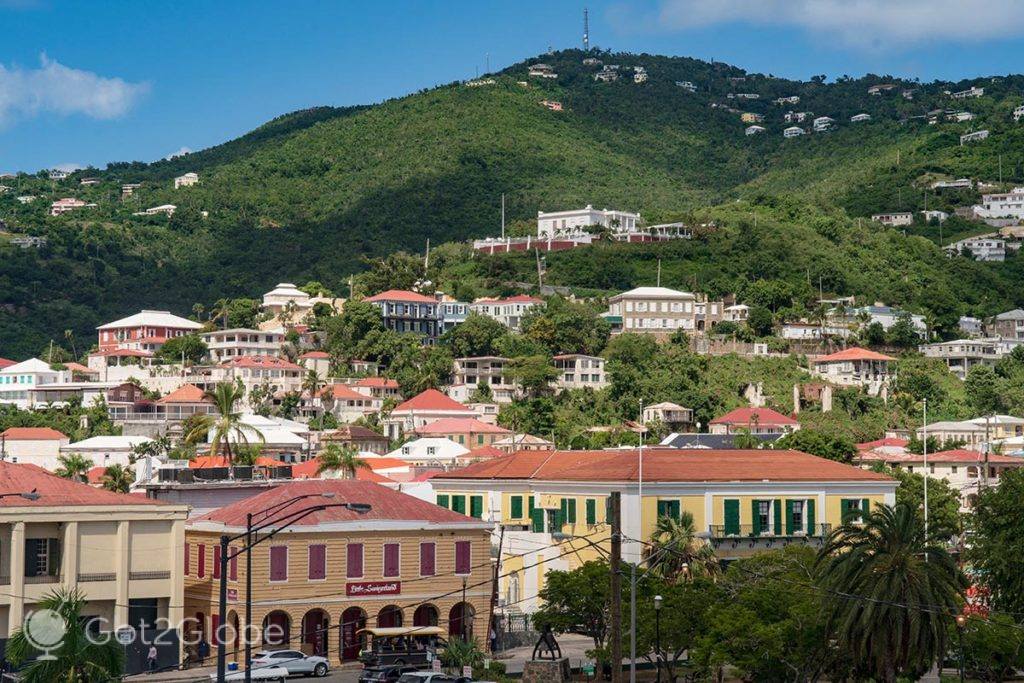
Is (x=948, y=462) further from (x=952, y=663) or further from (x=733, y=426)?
(x=952, y=663)

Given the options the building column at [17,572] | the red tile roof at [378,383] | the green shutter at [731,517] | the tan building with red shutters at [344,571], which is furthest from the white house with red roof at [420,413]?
the building column at [17,572]

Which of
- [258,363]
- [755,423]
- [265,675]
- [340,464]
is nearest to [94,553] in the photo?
[265,675]

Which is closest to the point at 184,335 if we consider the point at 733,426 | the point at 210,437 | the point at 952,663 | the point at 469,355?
the point at 469,355

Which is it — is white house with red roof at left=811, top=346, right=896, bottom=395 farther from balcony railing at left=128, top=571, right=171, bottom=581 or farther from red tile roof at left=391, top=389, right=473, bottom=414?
balcony railing at left=128, top=571, right=171, bottom=581

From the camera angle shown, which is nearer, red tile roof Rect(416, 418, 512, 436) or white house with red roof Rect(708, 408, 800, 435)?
red tile roof Rect(416, 418, 512, 436)

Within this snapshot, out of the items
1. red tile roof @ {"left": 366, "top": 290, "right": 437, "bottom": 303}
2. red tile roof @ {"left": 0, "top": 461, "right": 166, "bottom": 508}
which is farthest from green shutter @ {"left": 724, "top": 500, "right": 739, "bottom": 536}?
red tile roof @ {"left": 366, "top": 290, "right": 437, "bottom": 303}

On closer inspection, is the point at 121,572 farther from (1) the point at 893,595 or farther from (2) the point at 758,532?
(2) the point at 758,532

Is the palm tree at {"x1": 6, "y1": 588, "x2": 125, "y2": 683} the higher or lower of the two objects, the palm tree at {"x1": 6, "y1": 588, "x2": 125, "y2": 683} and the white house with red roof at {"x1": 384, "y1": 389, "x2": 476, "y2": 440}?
the lower
